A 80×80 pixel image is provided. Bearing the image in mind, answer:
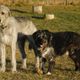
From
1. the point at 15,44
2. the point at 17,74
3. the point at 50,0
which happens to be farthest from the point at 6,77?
the point at 50,0

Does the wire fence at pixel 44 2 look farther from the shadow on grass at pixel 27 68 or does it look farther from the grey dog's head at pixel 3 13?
the grey dog's head at pixel 3 13

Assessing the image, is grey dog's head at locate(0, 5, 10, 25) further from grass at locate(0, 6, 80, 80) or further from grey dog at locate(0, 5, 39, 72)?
grass at locate(0, 6, 80, 80)

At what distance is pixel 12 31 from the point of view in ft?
35.9

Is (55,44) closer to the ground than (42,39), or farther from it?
closer to the ground

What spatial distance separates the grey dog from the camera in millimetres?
10688

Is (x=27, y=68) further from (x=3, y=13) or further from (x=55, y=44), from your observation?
(x=3, y=13)

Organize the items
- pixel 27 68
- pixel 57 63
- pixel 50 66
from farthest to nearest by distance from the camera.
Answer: pixel 57 63
pixel 27 68
pixel 50 66

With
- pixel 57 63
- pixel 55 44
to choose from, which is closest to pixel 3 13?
pixel 55 44

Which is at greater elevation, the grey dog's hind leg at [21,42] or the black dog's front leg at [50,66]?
the grey dog's hind leg at [21,42]

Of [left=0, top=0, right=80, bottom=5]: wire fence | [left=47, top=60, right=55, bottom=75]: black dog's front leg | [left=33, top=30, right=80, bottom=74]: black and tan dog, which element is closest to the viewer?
[left=33, top=30, right=80, bottom=74]: black and tan dog

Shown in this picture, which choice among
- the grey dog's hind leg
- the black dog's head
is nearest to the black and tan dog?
the black dog's head

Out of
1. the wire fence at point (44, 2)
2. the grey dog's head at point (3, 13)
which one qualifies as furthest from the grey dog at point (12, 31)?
the wire fence at point (44, 2)

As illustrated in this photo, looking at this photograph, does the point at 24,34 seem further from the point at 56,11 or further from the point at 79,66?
the point at 56,11

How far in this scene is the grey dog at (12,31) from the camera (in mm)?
10688
